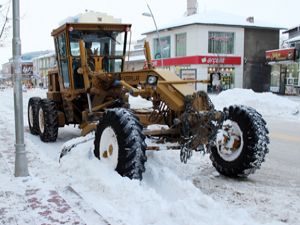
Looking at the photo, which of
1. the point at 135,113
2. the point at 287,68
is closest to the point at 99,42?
the point at 135,113

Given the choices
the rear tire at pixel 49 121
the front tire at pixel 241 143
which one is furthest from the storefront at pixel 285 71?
the front tire at pixel 241 143

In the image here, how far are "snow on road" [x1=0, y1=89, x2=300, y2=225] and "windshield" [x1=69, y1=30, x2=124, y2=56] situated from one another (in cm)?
273

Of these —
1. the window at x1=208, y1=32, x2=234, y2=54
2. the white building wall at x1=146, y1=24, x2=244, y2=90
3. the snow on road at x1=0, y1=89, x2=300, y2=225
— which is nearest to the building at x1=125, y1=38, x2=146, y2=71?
the snow on road at x1=0, y1=89, x2=300, y2=225

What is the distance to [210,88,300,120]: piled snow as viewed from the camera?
18.8 m

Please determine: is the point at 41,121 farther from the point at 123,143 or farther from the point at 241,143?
the point at 241,143

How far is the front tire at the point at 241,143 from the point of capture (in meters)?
6.69

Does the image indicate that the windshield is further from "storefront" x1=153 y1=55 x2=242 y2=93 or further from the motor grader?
"storefront" x1=153 y1=55 x2=242 y2=93

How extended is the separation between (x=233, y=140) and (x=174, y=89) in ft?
4.20

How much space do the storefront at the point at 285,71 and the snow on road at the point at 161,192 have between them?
28.2 meters

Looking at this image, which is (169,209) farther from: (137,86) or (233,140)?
(137,86)

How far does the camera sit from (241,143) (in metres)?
6.88

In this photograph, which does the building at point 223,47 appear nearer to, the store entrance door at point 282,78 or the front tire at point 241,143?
the store entrance door at point 282,78

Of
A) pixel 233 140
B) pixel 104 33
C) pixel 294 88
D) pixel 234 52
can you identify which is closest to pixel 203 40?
pixel 234 52

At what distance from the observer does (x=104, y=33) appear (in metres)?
10.0
